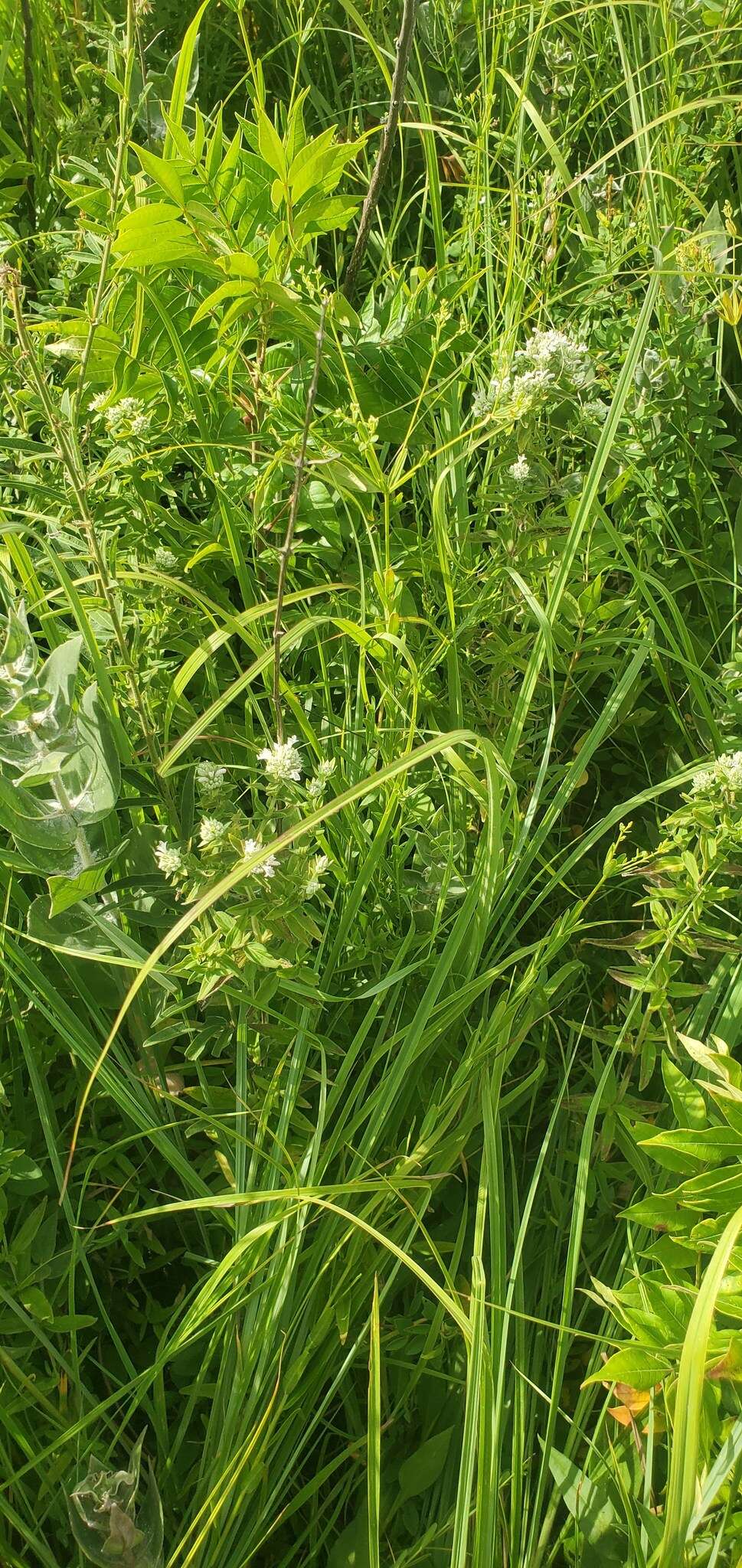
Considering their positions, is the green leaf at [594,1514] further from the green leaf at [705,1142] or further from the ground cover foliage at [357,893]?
the green leaf at [705,1142]

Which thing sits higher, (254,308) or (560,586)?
(254,308)

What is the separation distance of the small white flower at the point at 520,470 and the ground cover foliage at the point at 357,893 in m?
0.03

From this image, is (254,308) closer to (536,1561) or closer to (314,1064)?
(314,1064)

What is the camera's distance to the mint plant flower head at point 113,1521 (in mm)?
1017

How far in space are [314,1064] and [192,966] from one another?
0.98 ft

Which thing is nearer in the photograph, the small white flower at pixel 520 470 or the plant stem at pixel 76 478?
the plant stem at pixel 76 478

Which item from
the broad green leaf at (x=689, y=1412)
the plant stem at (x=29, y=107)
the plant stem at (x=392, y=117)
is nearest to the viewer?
the broad green leaf at (x=689, y=1412)

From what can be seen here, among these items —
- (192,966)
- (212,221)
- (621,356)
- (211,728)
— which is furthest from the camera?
(621,356)

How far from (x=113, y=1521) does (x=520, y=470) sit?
1.11 metres

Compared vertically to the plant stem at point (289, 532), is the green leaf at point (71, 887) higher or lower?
lower

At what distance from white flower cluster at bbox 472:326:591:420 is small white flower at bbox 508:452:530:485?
0.19 ft

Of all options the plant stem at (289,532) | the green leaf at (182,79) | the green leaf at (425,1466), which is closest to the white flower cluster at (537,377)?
the plant stem at (289,532)

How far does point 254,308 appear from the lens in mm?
1306

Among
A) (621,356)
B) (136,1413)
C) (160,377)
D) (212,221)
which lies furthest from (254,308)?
(136,1413)
